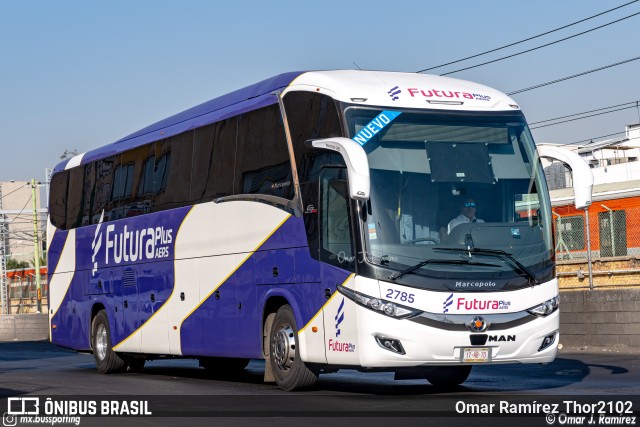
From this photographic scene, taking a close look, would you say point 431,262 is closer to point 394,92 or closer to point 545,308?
point 545,308

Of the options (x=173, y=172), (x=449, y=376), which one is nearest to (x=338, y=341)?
(x=449, y=376)

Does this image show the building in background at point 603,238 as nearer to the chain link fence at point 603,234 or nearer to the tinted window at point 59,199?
the chain link fence at point 603,234

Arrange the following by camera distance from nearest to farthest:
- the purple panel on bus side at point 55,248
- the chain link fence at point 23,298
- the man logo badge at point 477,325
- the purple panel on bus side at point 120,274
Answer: the man logo badge at point 477,325 → the purple panel on bus side at point 120,274 → the purple panel on bus side at point 55,248 → the chain link fence at point 23,298

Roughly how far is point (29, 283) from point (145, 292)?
40844 mm

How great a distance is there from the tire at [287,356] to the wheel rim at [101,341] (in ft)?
21.7

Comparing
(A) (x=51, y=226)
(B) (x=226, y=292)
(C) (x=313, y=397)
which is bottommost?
(C) (x=313, y=397)

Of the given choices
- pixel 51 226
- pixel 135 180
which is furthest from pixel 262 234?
pixel 51 226

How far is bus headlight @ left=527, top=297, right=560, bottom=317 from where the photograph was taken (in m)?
12.9

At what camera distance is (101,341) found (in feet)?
67.7

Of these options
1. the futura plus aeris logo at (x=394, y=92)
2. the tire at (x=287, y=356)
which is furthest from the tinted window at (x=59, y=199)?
the futura plus aeris logo at (x=394, y=92)

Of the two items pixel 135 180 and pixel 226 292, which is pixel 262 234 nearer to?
pixel 226 292

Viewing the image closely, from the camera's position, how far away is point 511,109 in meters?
13.9
